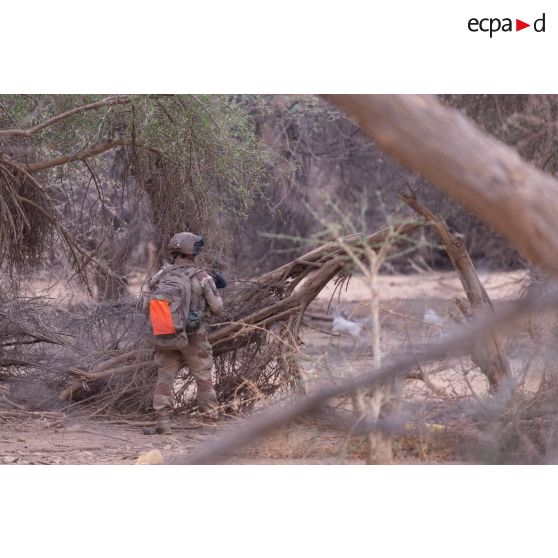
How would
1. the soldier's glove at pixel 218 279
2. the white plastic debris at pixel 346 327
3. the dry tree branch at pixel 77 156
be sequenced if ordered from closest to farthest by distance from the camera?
1. the soldier's glove at pixel 218 279
2. the dry tree branch at pixel 77 156
3. the white plastic debris at pixel 346 327

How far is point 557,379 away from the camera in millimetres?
6324

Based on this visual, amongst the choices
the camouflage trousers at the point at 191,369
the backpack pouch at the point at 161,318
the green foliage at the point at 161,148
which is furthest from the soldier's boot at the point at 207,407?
the green foliage at the point at 161,148

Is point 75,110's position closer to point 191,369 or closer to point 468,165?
point 191,369

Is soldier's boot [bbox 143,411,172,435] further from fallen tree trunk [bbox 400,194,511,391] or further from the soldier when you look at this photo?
fallen tree trunk [bbox 400,194,511,391]

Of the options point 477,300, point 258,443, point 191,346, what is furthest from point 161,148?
point 258,443

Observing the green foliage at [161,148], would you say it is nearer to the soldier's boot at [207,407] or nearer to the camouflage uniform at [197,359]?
the camouflage uniform at [197,359]

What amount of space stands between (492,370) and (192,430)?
2.53m

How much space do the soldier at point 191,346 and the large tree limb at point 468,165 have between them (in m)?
3.41

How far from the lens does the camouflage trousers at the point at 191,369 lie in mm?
7293

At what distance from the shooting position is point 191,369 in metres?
7.38

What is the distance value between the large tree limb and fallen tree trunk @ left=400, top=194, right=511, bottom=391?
2.34 m

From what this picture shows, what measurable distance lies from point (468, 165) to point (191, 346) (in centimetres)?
Result: 386

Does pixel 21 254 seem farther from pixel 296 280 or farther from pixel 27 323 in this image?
pixel 296 280

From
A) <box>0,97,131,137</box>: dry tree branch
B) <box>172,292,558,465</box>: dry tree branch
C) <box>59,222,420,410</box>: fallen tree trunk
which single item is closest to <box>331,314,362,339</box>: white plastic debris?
<box>59,222,420,410</box>: fallen tree trunk
